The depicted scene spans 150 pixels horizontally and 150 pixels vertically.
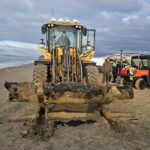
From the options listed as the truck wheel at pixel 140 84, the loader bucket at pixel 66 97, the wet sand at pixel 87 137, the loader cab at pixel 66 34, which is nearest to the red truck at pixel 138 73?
the truck wheel at pixel 140 84

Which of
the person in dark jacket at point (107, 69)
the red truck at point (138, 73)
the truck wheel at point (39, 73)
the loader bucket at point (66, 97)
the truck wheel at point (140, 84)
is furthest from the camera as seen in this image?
the person in dark jacket at point (107, 69)

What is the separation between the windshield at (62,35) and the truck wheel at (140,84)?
6.12 metres

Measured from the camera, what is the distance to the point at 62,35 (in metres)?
11.9

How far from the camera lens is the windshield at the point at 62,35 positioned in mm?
11922

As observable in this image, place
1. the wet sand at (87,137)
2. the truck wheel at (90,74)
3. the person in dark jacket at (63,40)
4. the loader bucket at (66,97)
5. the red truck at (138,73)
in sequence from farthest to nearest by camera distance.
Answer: the red truck at (138,73), the person in dark jacket at (63,40), the truck wheel at (90,74), the loader bucket at (66,97), the wet sand at (87,137)

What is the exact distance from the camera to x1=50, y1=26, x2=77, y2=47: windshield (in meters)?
11.9

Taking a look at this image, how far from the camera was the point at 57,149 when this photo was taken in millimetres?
6062

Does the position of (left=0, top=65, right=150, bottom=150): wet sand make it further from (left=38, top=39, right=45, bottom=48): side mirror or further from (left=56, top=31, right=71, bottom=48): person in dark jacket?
(left=56, top=31, right=71, bottom=48): person in dark jacket

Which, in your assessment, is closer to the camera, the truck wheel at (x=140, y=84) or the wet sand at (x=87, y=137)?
the wet sand at (x=87, y=137)

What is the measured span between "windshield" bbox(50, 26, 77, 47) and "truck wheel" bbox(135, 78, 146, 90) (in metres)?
6.12

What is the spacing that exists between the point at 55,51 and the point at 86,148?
538 centimetres

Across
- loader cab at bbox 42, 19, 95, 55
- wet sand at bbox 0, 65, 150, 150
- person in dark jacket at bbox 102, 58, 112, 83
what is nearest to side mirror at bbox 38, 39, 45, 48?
loader cab at bbox 42, 19, 95, 55

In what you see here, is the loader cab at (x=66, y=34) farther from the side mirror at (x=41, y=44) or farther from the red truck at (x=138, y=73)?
the red truck at (x=138, y=73)

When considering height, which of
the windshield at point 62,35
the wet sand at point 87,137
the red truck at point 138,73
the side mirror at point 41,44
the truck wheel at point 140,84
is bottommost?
the wet sand at point 87,137
